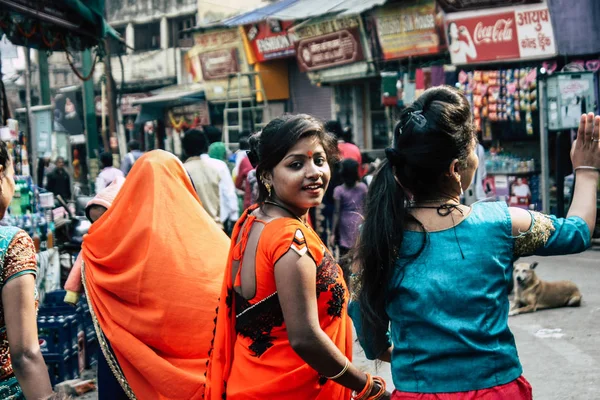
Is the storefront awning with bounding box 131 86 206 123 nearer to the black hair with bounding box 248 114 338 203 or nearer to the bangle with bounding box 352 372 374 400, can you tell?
the black hair with bounding box 248 114 338 203

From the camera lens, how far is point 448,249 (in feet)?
7.05

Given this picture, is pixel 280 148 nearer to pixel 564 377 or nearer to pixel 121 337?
pixel 121 337

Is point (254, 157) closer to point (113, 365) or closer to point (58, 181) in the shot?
point (113, 365)

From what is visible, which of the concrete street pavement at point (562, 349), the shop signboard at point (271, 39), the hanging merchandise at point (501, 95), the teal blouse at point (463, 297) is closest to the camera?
the teal blouse at point (463, 297)

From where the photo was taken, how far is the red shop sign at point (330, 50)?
15.9m

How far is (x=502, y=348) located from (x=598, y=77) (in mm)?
9730

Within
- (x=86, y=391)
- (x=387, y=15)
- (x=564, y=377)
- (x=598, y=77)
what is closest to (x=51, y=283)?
(x=86, y=391)

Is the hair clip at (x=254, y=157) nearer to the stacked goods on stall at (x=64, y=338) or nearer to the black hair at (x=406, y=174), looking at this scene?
the black hair at (x=406, y=174)

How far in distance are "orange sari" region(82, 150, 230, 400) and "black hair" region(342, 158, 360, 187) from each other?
364 centimetres

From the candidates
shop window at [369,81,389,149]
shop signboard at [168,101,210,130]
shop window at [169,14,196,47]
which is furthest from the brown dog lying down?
shop window at [169,14,196,47]

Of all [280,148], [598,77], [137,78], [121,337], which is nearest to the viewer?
[280,148]

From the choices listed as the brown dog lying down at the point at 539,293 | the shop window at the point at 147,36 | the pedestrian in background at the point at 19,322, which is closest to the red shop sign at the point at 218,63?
the shop window at the point at 147,36

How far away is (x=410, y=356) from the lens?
2154 mm

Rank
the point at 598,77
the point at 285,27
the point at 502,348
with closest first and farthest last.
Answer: the point at 502,348 < the point at 598,77 < the point at 285,27
